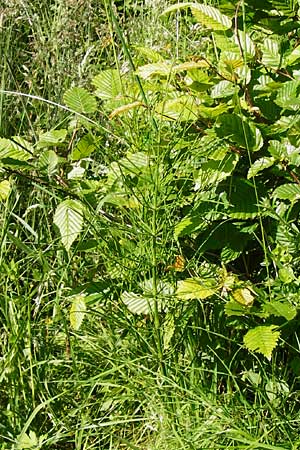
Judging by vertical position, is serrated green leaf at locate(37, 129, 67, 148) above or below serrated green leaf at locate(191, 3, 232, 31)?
below

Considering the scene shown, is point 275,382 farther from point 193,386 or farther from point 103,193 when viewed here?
point 103,193

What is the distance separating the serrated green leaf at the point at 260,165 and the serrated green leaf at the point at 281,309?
286mm

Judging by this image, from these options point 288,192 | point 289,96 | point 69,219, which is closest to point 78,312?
point 69,219

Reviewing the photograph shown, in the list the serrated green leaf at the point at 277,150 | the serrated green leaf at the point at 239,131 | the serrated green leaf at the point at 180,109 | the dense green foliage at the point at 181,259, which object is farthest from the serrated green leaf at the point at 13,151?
the serrated green leaf at the point at 277,150

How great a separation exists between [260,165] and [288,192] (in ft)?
0.28

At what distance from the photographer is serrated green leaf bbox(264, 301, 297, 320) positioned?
1743mm

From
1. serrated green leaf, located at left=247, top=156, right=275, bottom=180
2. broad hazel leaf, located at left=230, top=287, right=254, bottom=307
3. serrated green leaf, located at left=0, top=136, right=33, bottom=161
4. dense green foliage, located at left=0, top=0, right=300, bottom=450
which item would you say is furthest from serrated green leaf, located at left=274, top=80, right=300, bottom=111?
serrated green leaf, located at left=0, top=136, right=33, bottom=161

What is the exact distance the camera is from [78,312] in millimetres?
1932

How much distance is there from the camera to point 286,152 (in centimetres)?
A: 178

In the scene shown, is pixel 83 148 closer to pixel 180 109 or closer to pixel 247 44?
pixel 180 109

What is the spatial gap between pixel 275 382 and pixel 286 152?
545 mm

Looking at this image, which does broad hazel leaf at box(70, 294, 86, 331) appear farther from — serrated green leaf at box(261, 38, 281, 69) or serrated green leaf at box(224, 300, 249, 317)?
serrated green leaf at box(261, 38, 281, 69)

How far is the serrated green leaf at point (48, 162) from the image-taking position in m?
1.85

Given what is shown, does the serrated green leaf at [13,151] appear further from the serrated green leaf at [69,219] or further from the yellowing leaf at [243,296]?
the yellowing leaf at [243,296]
